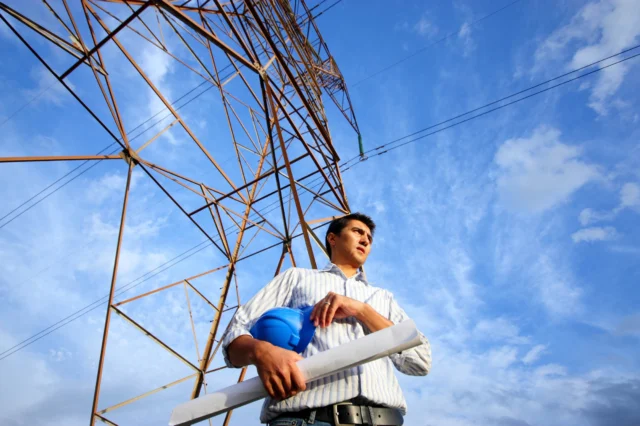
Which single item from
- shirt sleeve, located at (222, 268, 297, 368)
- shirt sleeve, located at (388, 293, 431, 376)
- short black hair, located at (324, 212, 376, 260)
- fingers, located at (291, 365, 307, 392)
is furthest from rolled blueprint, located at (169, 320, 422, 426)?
short black hair, located at (324, 212, 376, 260)

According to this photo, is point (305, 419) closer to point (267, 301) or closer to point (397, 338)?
point (397, 338)

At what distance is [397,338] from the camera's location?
1186 mm

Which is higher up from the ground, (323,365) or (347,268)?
(347,268)

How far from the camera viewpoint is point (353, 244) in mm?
2236

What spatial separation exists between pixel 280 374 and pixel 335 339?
40cm

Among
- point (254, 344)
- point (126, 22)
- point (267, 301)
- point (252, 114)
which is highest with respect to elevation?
point (252, 114)

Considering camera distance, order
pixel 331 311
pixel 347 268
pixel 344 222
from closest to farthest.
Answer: pixel 331 311, pixel 347 268, pixel 344 222

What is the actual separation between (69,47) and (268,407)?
4.89 metres

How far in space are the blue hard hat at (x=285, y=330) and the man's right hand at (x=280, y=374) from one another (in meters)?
0.11

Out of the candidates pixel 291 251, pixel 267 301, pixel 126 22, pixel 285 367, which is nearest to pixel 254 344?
pixel 285 367

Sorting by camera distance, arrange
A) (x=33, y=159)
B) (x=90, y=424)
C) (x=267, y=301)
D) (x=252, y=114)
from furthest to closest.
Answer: (x=252, y=114) < (x=90, y=424) < (x=33, y=159) < (x=267, y=301)

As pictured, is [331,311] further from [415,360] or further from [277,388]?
[415,360]

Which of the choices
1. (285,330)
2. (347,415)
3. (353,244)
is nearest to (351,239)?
(353,244)

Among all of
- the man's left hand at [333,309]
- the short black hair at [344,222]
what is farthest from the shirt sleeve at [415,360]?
the short black hair at [344,222]
